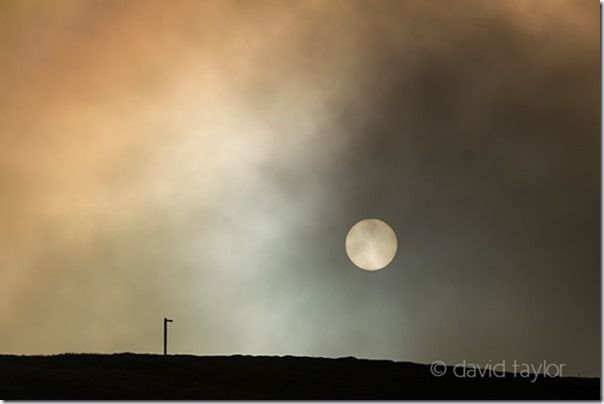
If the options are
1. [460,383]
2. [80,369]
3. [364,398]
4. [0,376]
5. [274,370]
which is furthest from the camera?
[274,370]

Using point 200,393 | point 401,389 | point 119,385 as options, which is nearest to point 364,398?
point 401,389

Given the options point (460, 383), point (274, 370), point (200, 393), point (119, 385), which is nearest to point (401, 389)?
point (460, 383)

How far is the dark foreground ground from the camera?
34750 mm

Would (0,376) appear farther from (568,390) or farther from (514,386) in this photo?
(568,390)

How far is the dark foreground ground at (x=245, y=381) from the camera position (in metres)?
34.8

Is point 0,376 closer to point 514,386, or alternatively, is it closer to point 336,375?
point 336,375

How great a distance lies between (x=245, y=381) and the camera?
41594 mm

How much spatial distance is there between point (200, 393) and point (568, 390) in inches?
778

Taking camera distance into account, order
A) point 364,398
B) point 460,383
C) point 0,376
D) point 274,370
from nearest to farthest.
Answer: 1. point 0,376
2. point 364,398
3. point 460,383
4. point 274,370

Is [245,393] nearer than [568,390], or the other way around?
[245,393]

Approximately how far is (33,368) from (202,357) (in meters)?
14.5

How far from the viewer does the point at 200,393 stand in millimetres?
35094

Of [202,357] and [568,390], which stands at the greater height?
[202,357]

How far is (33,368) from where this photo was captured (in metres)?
37.9
